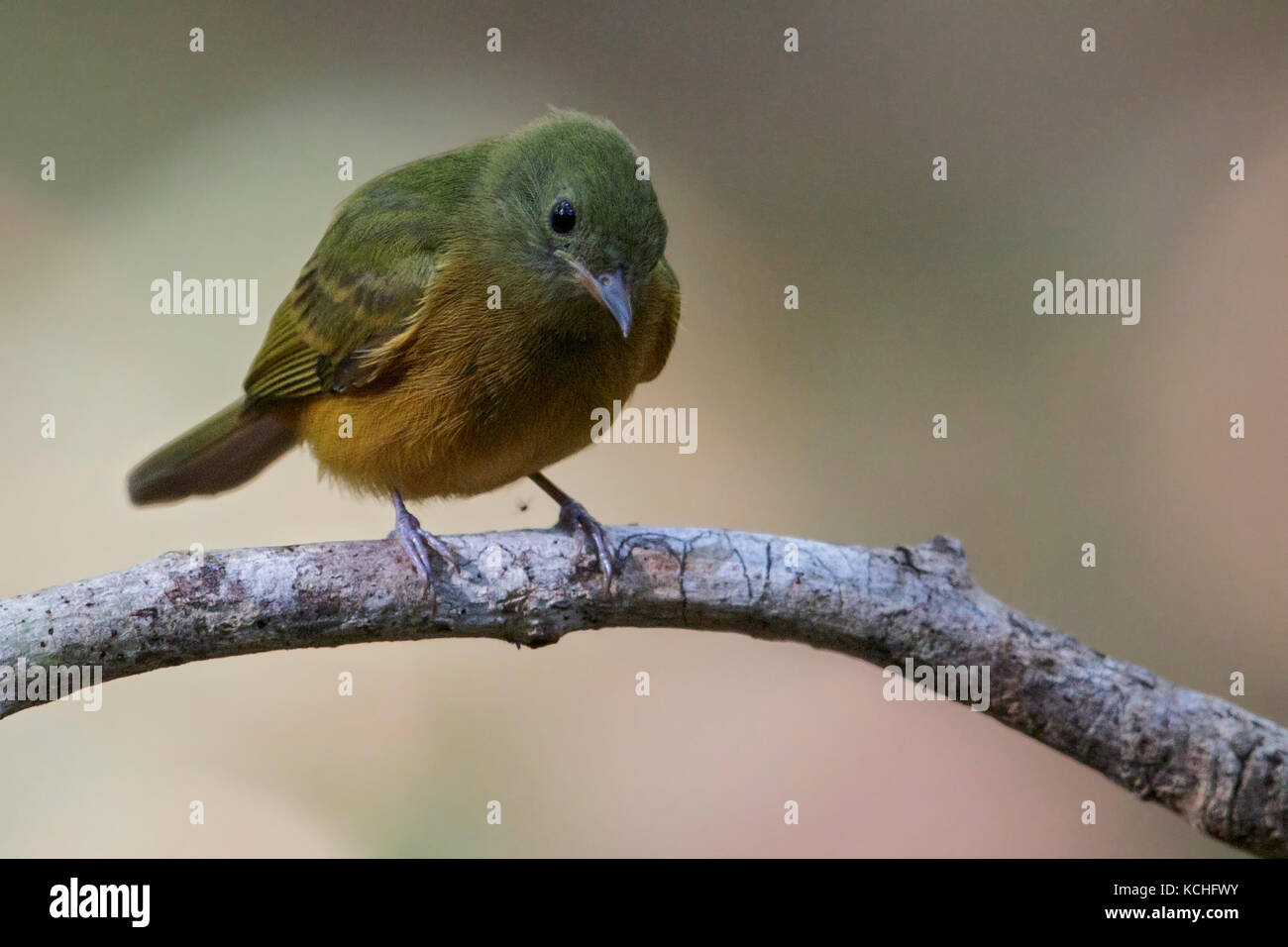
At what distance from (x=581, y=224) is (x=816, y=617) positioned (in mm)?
1284

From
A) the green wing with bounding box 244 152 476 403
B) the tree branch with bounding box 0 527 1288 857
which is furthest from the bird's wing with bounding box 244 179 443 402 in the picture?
the tree branch with bounding box 0 527 1288 857

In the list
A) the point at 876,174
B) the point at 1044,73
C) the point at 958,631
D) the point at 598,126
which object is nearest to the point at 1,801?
the point at 598,126

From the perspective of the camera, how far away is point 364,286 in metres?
3.82

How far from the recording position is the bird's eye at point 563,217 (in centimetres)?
345

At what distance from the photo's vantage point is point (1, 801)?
501 centimetres

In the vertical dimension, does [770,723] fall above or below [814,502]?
below

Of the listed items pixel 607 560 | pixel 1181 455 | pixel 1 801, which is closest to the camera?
pixel 607 560

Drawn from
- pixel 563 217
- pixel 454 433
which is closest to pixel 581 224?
pixel 563 217

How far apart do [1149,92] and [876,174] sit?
1642 mm

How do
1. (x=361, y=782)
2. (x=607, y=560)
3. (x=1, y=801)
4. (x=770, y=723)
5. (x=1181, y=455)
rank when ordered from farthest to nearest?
1. (x=1181, y=455)
2. (x=770, y=723)
3. (x=361, y=782)
4. (x=1, y=801)
5. (x=607, y=560)

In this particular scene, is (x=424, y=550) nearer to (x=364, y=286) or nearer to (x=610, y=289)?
(x=610, y=289)

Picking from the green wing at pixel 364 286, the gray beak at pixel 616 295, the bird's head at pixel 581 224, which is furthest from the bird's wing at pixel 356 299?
the gray beak at pixel 616 295

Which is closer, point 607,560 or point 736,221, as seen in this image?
point 607,560

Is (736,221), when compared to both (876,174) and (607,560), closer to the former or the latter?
(876,174)
